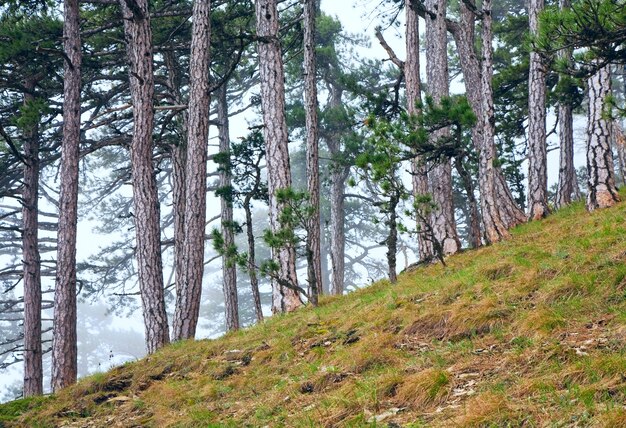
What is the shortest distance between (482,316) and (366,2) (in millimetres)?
9130

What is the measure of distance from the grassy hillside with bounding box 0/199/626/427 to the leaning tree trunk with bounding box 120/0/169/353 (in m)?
1.99

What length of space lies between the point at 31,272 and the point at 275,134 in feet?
21.7

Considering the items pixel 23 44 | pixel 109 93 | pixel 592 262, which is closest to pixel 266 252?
pixel 109 93

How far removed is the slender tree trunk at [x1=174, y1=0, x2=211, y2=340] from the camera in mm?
11266

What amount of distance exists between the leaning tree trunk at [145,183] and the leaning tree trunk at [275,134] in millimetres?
1895

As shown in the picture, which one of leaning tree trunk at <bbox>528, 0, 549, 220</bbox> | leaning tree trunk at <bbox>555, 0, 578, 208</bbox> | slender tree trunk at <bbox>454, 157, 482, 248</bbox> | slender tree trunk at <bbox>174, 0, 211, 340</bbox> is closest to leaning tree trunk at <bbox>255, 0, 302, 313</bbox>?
slender tree trunk at <bbox>174, 0, 211, 340</bbox>

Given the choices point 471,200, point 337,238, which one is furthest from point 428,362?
point 337,238

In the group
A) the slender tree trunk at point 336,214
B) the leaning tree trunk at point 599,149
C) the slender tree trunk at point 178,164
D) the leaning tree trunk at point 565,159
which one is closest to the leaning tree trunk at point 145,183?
the slender tree trunk at point 178,164

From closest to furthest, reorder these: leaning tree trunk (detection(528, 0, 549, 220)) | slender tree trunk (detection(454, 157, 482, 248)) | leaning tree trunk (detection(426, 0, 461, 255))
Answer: slender tree trunk (detection(454, 157, 482, 248)), leaning tree trunk (detection(528, 0, 549, 220)), leaning tree trunk (detection(426, 0, 461, 255))

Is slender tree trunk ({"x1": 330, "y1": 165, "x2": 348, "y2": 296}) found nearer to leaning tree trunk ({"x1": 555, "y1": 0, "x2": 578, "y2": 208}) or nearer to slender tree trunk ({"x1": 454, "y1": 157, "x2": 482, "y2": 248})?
leaning tree trunk ({"x1": 555, "y1": 0, "x2": 578, "y2": 208})

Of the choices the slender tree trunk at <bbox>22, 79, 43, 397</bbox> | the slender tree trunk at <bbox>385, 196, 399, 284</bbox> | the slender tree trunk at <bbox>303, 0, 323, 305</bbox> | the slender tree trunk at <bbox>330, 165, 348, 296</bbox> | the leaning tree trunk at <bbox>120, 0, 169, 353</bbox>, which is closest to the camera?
the slender tree trunk at <bbox>385, 196, 399, 284</bbox>

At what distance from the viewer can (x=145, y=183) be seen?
1150 centimetres

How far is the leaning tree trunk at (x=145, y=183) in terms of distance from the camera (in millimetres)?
11367

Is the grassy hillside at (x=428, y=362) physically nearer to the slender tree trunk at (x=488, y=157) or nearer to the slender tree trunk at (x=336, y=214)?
the slender tree trunk at (x=488, y=157)
